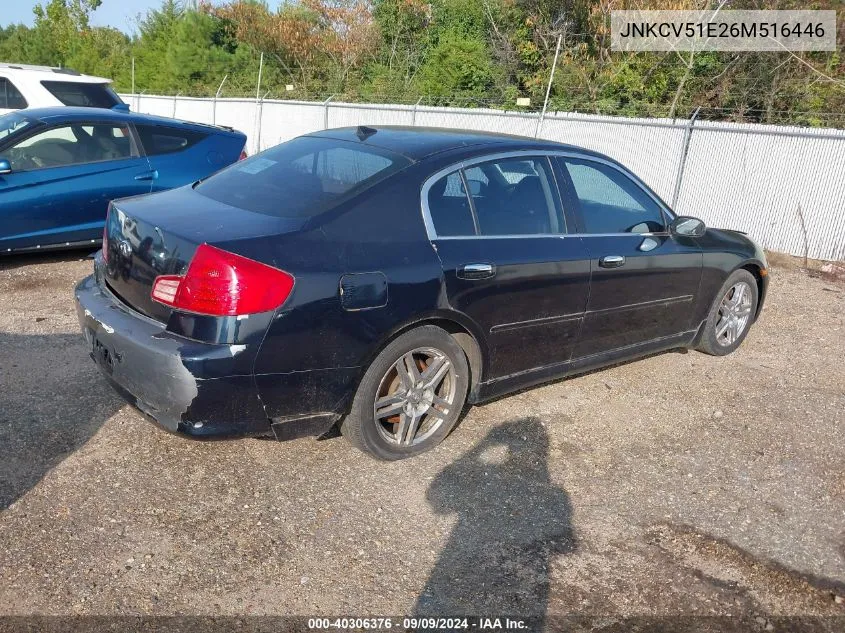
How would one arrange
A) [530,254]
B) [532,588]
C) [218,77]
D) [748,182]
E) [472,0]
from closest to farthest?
[532,588] → [530,254] → [748,182] → [472,0] → [218,77]

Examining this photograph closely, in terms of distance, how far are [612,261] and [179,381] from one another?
2599 mm

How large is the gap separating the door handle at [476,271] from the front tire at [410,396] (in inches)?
12.0

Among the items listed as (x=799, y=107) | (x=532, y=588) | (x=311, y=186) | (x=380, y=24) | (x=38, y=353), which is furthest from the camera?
(x=380, y=24)

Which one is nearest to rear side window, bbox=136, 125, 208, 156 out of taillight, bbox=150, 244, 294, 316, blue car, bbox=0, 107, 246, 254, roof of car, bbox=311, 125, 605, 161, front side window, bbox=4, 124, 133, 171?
blue car, bbox=0, 107, 246, 254

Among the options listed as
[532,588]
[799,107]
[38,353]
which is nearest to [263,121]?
[799,107]

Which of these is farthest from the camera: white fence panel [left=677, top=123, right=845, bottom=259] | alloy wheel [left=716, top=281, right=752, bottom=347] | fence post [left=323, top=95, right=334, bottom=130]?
fence post [left=323, top=95, right=334, bottom=130]

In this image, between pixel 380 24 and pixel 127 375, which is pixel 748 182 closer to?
pixel 127 375

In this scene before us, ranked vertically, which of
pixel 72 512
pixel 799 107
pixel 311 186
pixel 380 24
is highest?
pixel 380 24

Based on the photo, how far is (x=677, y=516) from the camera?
3590 millimetres

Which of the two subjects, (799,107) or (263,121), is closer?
(799,107)

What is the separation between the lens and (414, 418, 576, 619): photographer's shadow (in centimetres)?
289

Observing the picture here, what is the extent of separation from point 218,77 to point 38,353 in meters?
32.1

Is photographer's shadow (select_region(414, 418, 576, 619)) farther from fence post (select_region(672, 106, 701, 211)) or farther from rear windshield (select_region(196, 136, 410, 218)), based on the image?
fence post (select_region(672, 106, 701, 211))

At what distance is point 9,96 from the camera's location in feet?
38.1
